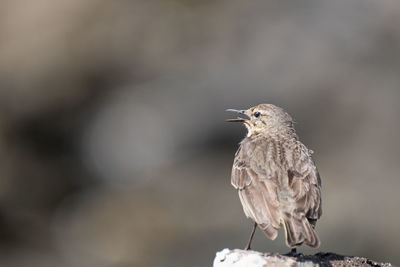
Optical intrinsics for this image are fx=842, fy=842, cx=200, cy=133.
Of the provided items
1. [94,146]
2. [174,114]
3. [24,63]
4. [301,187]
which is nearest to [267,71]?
[174,114]

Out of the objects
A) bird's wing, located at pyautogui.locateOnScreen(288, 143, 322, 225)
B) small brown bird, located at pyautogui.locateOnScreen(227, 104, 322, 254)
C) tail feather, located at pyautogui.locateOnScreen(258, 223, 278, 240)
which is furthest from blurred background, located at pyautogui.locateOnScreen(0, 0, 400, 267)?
tail feather, located at pyautogui.locateOnScreen(258, 223, 278, 240)

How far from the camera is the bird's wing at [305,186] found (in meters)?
8.68

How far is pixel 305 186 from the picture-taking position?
902 cm

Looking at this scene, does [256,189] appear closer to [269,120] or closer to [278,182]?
[278,182]

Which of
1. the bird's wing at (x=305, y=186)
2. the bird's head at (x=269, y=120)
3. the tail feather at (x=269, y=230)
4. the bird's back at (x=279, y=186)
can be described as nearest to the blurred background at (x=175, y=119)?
the bird's head at (x=269, y=120)

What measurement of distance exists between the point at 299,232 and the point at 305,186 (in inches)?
33.6

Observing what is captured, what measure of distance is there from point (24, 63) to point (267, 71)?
288 inches

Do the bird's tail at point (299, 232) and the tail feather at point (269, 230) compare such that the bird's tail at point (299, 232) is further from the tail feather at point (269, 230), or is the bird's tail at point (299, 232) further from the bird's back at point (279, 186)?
the tail feather at point (269, 230)

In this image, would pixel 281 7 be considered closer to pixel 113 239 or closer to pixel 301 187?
pixel 113 239

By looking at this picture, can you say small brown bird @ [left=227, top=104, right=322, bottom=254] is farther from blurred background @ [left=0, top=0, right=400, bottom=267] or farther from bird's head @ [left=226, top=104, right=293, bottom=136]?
blurred background @ [left=0, top=0, right=400, bottom=267]

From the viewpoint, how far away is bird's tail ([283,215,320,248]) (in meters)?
8.12

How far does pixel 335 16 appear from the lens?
2325 centimetres

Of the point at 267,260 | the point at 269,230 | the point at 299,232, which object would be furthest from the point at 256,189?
the point at 267,260

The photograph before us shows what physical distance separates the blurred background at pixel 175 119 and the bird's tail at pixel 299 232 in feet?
33.0
